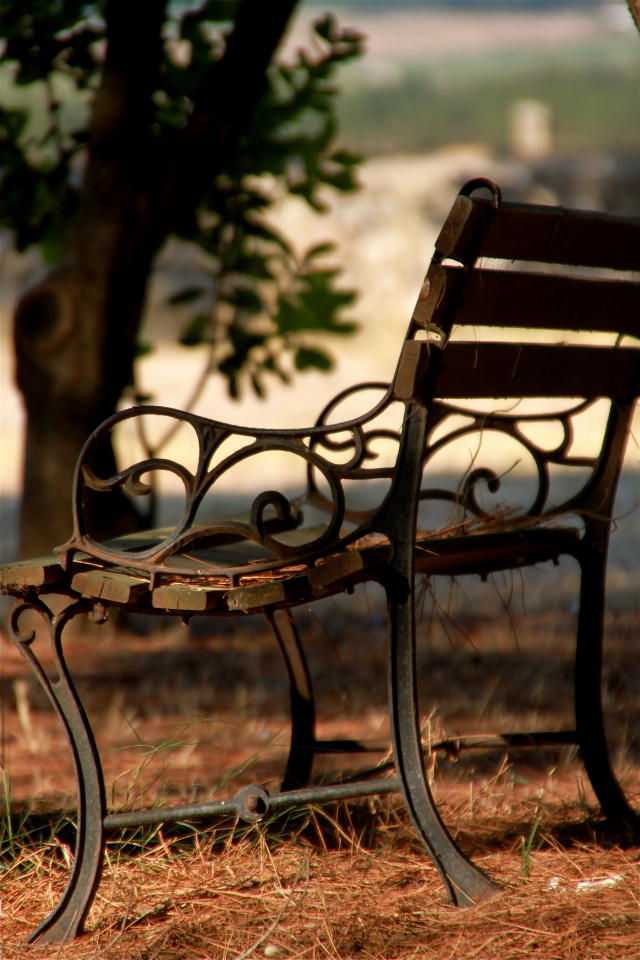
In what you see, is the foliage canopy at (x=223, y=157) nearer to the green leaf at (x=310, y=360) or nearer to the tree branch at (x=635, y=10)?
the green leaf at (x=310, y=360)

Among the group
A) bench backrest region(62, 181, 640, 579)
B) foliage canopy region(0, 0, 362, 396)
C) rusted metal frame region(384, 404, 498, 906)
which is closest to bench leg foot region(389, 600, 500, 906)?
rusted metal frame region(384, 404, 498, 906)

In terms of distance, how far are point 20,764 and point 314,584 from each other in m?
1.60

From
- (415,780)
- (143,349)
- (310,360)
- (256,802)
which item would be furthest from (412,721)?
(143,349)

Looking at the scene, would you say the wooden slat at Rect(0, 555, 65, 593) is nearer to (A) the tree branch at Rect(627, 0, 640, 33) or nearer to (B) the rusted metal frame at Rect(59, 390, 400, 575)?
(B) the rusted metal frame at Rect(59, 390, 400, 575)

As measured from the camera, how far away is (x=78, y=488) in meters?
2.12

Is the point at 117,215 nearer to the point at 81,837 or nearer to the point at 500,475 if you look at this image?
the point at 500,475

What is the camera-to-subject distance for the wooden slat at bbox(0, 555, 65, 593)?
2115 mm

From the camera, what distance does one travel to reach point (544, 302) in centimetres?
226

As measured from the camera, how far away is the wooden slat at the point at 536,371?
2113 millimetres

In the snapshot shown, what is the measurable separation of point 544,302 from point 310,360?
2197 millimetres

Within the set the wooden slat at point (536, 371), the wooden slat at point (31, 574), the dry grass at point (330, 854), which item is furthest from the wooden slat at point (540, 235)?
the wooden slat at point (31, 574)

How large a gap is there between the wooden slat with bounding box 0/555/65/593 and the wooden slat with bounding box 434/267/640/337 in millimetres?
789

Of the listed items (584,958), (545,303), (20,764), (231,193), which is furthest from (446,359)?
(231,193)

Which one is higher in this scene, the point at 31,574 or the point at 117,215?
the point at 117,215
